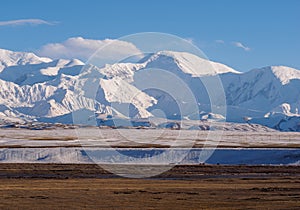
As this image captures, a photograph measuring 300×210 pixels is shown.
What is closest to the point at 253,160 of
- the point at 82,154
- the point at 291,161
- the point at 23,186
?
the point at 291,161

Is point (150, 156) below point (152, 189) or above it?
above

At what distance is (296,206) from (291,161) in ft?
162

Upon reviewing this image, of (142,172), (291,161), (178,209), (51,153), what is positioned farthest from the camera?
(51,153)

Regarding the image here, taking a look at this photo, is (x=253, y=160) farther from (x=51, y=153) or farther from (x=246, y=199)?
(x=246, y=199)

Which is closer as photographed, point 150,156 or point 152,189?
point 152,189

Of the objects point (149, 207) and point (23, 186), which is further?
point (23, 186)

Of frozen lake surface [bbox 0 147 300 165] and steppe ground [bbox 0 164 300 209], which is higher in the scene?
frozen lake surface [bbox 0 147 300 165]

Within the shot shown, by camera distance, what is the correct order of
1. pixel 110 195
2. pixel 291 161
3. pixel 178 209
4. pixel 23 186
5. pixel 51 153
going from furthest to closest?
pixel 51 153 → pixel 291 161 → pixel 23 186 → pixel 110 195 → pixel 178 209

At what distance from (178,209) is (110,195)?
341 inches

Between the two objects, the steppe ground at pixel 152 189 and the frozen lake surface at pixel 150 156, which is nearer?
the steppe ground at pixel 152 189

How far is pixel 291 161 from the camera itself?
87125 mm

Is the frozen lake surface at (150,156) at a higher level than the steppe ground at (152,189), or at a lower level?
higher

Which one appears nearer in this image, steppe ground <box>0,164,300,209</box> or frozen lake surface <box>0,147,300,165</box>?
steppe ground <box>0,164,300,209</box>

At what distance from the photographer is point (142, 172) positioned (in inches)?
2697
